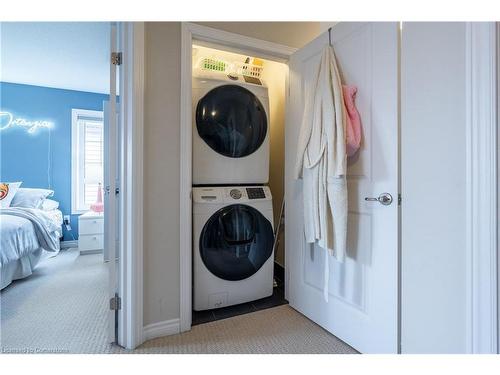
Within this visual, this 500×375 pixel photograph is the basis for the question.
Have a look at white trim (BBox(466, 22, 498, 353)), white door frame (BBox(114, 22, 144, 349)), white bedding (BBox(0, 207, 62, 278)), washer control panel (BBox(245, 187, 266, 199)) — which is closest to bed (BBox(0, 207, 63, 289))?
white bedding (BBox(0, 207, 62, 278))

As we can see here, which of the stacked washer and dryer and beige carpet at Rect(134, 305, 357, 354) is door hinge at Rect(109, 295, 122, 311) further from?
the stacked washer and dryer

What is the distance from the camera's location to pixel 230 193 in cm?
177

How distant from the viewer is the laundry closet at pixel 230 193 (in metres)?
1.68

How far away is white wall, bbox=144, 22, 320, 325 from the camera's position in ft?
4.56

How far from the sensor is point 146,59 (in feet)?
4.49

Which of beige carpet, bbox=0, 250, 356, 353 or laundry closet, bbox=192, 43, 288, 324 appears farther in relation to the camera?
laundry closet, bbox=192, 43, 288, 324

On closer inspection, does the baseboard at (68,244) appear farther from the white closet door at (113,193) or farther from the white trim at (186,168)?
the white trim at (186,168)

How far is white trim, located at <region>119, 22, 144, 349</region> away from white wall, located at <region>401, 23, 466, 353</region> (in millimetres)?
1320

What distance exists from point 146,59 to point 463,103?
1525 mm

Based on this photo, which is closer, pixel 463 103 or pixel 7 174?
pixel 463 103

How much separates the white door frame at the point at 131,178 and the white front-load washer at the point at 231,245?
414mm

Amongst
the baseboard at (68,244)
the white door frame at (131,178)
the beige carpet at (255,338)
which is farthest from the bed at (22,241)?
the beige carpet at (255,338)
